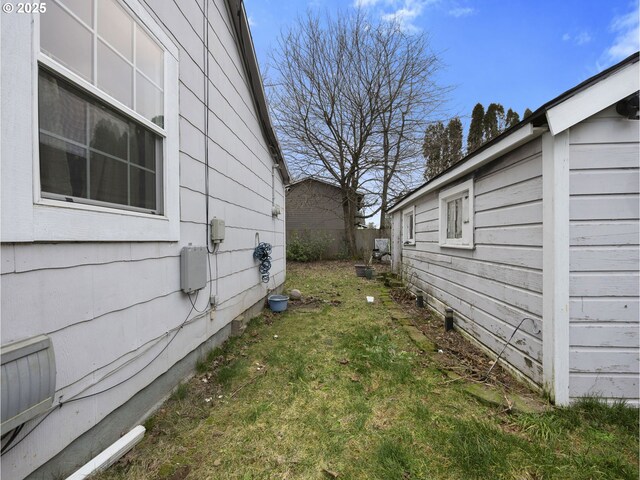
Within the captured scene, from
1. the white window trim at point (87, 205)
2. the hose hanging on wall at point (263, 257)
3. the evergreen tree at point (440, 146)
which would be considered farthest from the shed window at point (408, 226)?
the white window trim at point (87, 205)

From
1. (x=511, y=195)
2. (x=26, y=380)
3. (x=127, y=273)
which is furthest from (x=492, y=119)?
(x=26, y=380)

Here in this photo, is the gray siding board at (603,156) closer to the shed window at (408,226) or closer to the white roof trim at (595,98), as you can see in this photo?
the white roof trim at (595,98)

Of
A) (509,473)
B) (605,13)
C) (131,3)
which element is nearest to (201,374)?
(509,473)

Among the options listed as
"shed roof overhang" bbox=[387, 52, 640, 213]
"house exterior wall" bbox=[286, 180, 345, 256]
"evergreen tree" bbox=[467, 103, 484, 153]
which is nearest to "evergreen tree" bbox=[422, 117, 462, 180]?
"evergreen tree" bbox=[467, 103, 484, 153]

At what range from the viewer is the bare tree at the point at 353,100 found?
494 inches

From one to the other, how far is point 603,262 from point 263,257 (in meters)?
4.38

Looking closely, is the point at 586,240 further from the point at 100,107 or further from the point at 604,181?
the point at 100,107

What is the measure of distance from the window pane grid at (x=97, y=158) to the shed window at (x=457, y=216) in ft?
12.1

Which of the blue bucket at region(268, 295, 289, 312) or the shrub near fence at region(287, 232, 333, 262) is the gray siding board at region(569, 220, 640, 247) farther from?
the shrub near fence at region(287, 232, 333, 262)

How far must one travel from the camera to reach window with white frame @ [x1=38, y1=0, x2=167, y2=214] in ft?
4.86

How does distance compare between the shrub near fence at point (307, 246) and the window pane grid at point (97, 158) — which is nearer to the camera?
the window pane grid at point (97, 158)

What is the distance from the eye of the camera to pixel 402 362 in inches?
124

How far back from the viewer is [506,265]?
296cm

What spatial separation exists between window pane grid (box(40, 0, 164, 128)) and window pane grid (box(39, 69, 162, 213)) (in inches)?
4.9
